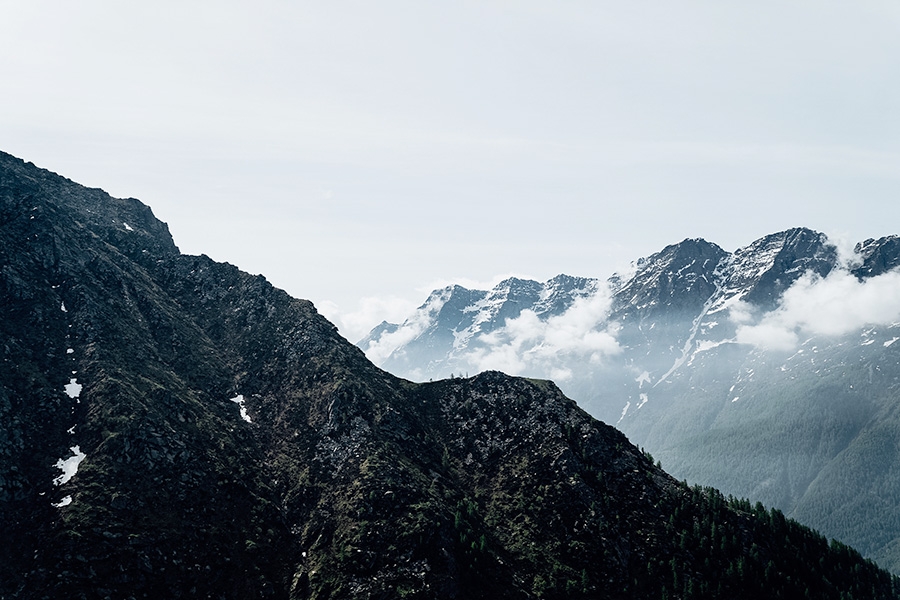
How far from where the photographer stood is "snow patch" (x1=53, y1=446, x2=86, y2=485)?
144913 mm

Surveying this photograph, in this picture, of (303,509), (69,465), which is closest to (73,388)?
(69,465)

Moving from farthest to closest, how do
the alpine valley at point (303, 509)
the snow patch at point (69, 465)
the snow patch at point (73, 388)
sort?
the snow patch at point (73, 388) < the snow patch at point (69, 465) < the alpine valley at point (303, 509)

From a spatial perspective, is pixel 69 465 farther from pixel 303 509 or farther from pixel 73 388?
pixel 303 509

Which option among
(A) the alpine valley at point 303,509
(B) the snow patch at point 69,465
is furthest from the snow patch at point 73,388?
(B) the snow patch at point 69,465

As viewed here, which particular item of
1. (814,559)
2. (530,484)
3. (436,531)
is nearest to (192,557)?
(436,531)

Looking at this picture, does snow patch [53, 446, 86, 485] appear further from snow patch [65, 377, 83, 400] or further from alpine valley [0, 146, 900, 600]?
snow patch [65, 377, 83, 400]

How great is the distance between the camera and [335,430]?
193 m

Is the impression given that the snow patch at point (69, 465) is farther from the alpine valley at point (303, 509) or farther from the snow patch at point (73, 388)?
the snow patch at point (73, 388)

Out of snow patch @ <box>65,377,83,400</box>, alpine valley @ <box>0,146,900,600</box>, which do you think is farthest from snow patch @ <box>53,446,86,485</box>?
snow patch @ <box>65,377,83,400</box>

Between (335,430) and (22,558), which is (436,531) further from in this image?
(22,558)

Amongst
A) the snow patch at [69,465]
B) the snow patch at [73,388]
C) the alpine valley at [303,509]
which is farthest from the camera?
the snow patch at [73,388]

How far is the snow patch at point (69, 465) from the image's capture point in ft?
475

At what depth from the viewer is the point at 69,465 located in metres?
150

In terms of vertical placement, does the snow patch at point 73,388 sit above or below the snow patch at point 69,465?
above
